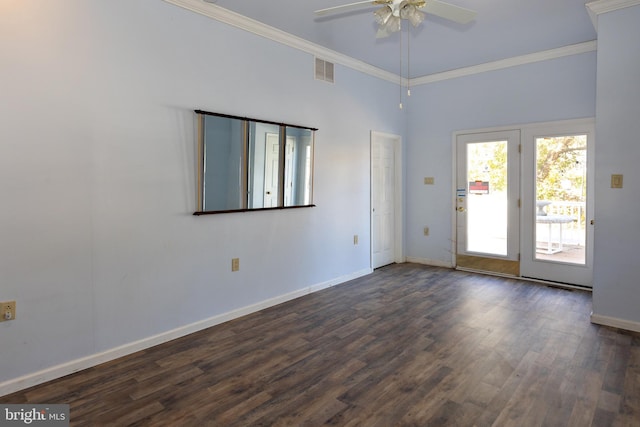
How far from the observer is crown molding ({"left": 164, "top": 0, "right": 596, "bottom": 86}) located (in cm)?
327

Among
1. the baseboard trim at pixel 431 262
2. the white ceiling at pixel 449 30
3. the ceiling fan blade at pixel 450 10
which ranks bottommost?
the baseboard trim at pixel 431 262

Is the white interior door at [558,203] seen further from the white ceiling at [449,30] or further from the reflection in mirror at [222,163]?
the reflection in mirror at [222,163]

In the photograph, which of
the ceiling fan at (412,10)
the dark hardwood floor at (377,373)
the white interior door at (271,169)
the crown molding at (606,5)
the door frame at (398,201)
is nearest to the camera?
the dark hardwood floor at (377,373)

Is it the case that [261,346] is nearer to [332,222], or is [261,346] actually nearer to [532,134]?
[332,222]

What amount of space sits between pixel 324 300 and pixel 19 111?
3055 millimetres

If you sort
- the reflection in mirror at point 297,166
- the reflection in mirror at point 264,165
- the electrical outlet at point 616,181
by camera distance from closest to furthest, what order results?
the electrical outlet at point 616,181 < the reflection in mirror at point 264,165 < the reflection in mirror at point 297,166

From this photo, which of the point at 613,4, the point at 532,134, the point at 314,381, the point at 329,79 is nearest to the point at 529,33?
the point at 613,4

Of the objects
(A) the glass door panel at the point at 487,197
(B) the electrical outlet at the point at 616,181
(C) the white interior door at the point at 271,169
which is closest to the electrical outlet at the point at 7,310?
(C) the white interior door at the point at 271,169

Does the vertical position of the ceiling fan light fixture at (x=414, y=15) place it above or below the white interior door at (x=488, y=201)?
above

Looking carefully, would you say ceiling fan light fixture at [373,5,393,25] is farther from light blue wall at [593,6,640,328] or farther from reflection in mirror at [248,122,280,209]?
light blue wall at [593,6,640,328]

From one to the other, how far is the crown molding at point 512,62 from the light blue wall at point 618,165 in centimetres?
110

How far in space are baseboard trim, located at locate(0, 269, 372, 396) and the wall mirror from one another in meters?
0.97

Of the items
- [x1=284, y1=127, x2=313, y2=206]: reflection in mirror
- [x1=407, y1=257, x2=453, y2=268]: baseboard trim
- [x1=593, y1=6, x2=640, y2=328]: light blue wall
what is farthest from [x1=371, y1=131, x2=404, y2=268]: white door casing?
[x1=593, y1=6, x2=640, y2=328]: light blue wall

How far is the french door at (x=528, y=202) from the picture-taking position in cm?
443
